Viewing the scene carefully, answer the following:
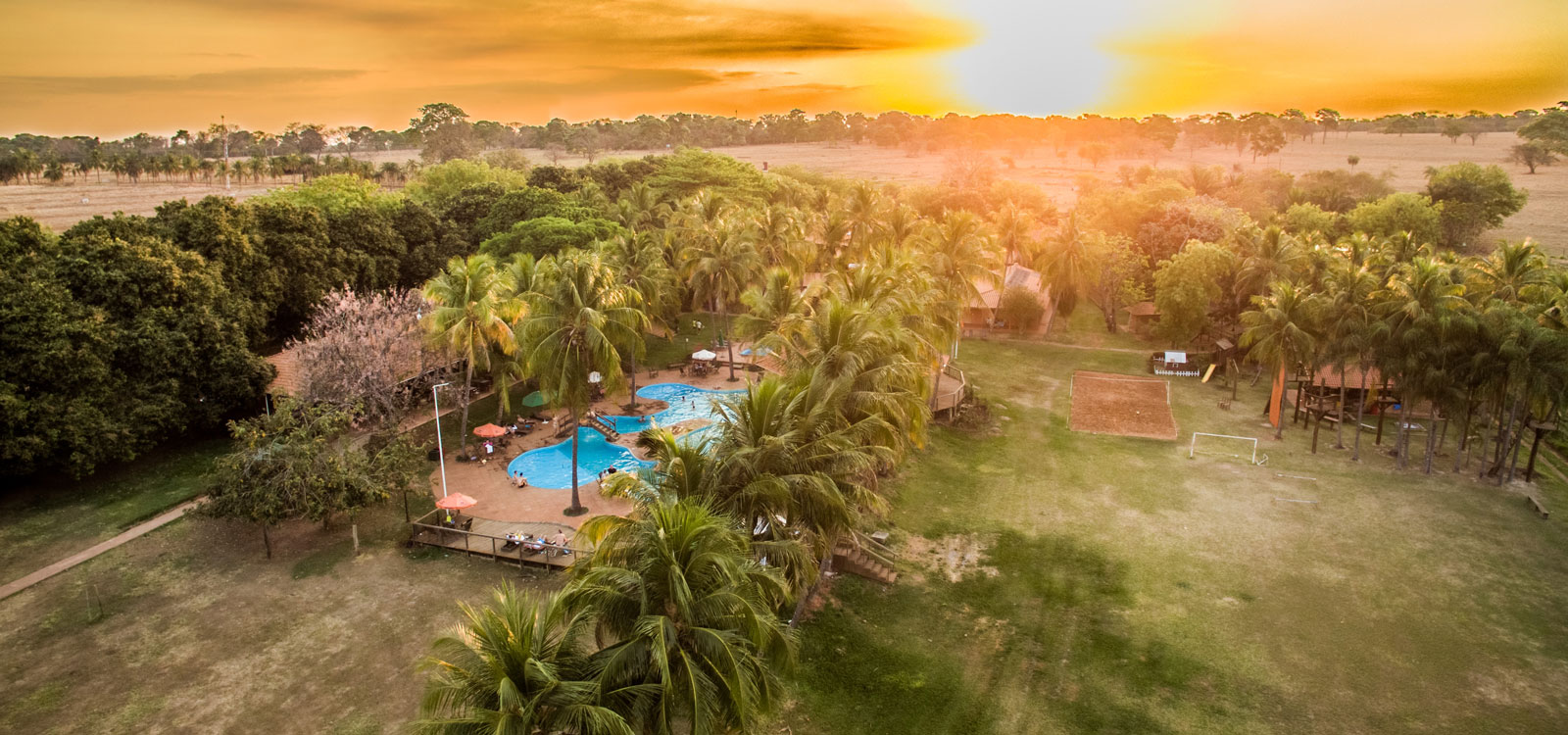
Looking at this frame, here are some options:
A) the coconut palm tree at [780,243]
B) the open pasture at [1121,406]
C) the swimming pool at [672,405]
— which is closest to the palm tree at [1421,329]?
the open pasture at [1121,406]

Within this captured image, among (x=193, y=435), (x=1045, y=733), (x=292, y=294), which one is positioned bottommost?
(x=1045, y=733)

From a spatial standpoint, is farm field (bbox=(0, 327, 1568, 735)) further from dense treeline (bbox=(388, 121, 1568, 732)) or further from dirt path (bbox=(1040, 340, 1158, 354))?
dirt path (bbox=(1040, 340, 1158, 354))

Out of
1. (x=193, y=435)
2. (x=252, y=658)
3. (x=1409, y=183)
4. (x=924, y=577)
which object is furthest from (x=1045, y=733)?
(x=1409, y=183)

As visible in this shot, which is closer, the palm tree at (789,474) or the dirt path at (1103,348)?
the palm tree at (789,474)

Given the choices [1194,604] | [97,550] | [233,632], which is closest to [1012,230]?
[1194,604]

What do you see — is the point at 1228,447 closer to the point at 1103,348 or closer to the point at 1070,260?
the point at 1103,348

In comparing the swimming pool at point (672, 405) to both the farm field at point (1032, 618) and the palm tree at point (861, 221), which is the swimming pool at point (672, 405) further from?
the palm tree at point (861, 221)

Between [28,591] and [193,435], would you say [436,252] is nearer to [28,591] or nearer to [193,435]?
[193,435]
